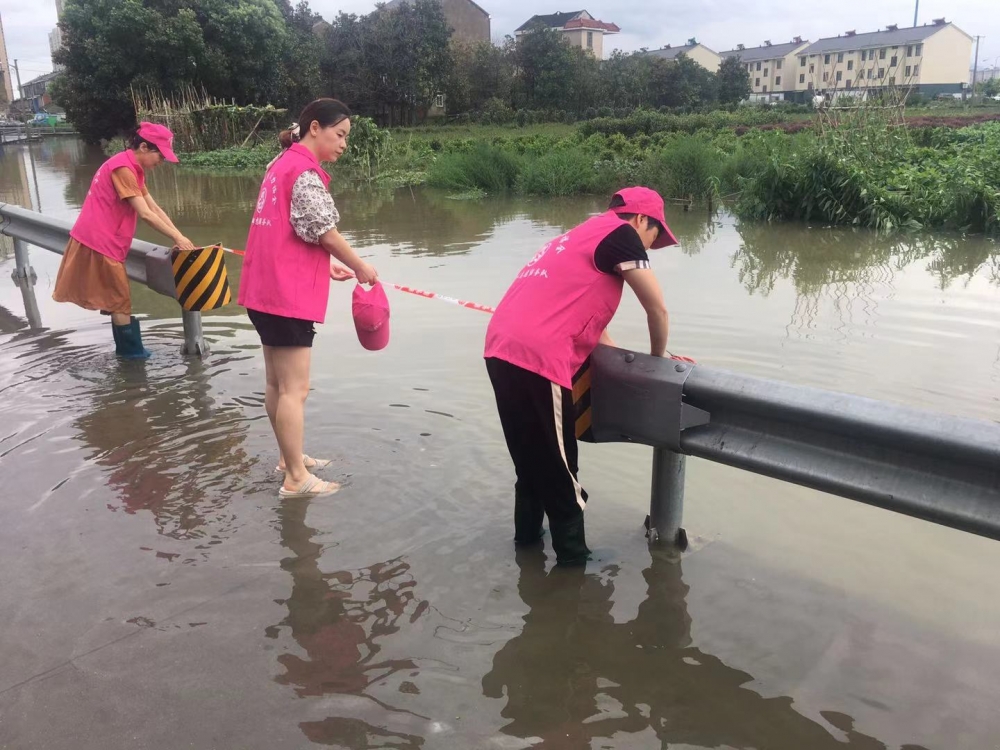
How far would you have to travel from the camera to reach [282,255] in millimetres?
4098

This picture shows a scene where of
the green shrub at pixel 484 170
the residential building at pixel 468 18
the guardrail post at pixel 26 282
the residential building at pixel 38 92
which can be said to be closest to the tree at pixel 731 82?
the residential building at pixel 468 18

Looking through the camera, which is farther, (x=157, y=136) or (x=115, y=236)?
(x=115, y=236)

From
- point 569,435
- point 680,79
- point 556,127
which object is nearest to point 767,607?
point 569,435

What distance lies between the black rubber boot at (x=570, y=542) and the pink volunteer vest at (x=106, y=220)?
4550 mm

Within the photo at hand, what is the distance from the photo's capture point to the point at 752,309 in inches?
311

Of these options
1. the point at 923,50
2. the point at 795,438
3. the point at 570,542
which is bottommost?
the point at 570,542

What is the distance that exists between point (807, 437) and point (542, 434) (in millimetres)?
965

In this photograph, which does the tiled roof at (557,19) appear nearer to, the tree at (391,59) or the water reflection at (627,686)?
the tree at (391,59)

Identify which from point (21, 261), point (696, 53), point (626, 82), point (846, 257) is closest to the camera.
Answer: point (21, 261)

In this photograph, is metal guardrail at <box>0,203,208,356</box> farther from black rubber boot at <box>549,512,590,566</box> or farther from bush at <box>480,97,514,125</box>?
bush at <box>480,97,514,125</box>

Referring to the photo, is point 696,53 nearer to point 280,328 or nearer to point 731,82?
point 731,82

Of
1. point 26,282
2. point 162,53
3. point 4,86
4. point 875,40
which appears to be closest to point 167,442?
point 26,282

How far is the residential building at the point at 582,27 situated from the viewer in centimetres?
9606

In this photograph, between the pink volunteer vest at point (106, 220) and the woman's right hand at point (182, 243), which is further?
the pink volunteer vest at point (106, 220)
